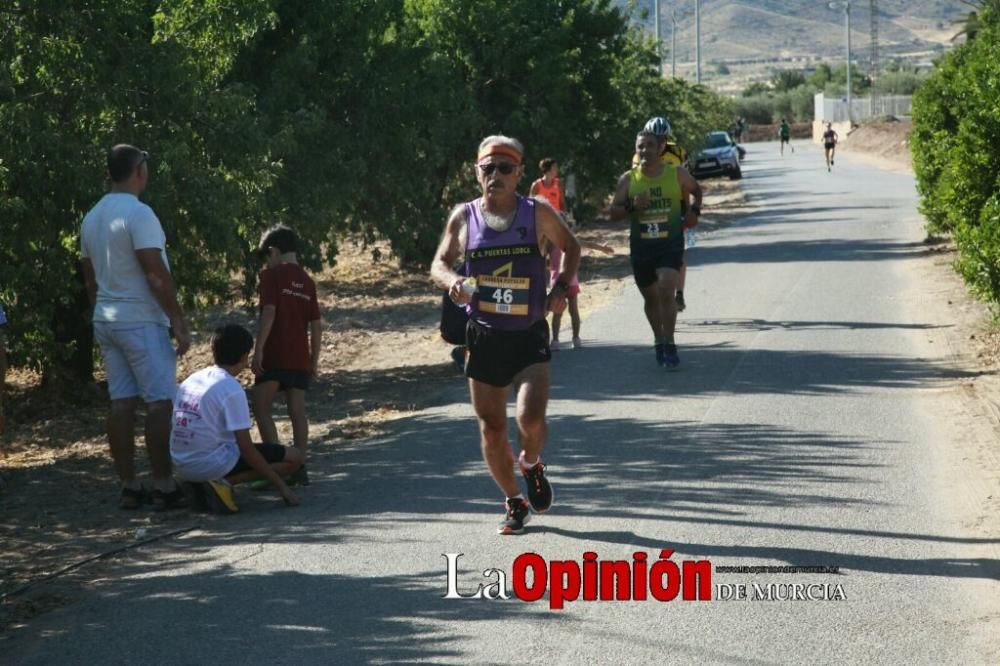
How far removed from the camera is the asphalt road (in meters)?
5.96

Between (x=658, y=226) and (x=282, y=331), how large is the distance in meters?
4.23

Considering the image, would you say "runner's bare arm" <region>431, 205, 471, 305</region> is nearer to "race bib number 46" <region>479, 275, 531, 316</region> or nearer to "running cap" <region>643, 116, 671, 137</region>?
"race bib number 46" <region>479, 275, 531, 316</region>

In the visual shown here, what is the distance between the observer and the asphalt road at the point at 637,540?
19.6 feet

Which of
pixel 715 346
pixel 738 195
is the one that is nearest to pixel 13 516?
pixel 715 346

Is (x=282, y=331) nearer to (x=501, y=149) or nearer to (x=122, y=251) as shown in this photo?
(x=122, y=251)

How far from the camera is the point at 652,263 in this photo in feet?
42.3

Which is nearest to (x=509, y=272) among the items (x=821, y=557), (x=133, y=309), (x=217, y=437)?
(x=821, y=557)

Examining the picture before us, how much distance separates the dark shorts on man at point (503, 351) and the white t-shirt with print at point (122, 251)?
89.2 inches

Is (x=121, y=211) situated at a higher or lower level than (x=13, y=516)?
higher

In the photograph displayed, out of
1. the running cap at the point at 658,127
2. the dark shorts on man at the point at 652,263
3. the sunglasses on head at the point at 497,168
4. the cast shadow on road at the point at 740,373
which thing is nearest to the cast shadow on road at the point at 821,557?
the sunglasses on head at the point at 497,168

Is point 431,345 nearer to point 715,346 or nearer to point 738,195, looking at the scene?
point 715,346

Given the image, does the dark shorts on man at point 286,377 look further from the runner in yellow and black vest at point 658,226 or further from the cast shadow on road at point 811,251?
the cast shadow on road at point 811,251

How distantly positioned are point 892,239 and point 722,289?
7.75 metres

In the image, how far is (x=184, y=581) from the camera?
7.13 m
